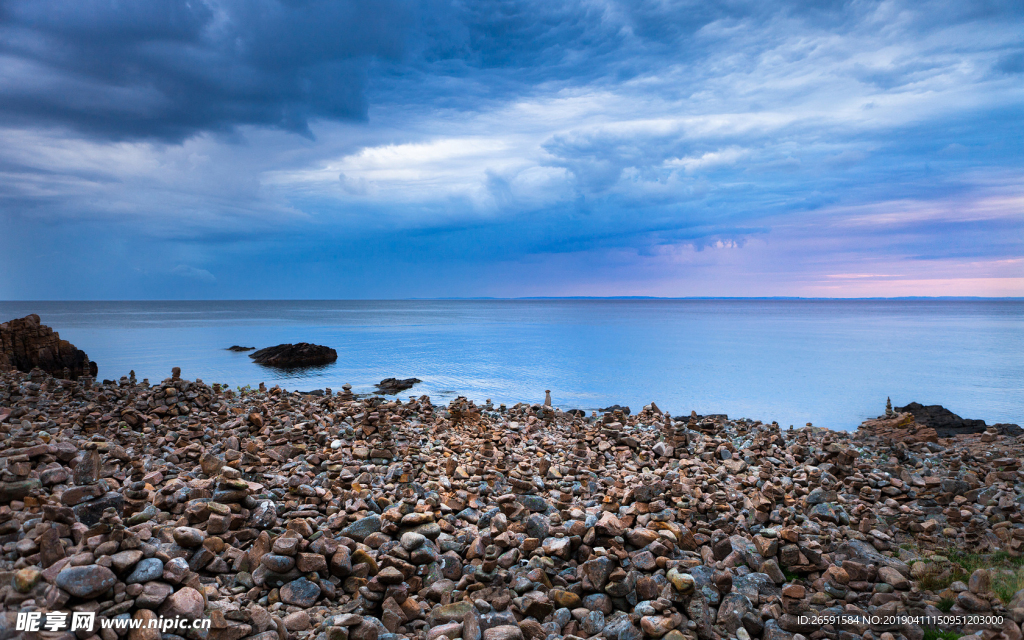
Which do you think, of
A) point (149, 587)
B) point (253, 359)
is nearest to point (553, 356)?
point (253, 359)

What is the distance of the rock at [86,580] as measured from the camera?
3709 mm

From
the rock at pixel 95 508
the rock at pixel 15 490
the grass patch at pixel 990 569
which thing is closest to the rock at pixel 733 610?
the grass patch at pixel 990 569

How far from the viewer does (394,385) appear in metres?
29.0

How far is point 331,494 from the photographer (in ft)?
21.6

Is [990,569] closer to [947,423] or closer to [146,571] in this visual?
[146,571]

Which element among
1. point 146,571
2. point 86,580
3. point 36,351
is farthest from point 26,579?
A: point 36,351

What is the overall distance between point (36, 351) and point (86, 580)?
25.1m

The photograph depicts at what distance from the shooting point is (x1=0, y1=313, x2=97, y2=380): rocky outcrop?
20.8 meters

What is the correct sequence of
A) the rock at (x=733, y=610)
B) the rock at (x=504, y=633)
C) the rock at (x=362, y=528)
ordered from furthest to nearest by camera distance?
the rock at (x=362, y=528) < the rock at (x=733, y=610) < the rock at (x=504, y=633)

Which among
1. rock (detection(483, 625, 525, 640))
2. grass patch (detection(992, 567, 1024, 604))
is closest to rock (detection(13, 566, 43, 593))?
rock (detection(483, 625, 525, 640))

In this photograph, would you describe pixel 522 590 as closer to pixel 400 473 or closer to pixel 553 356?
pixel 400 473

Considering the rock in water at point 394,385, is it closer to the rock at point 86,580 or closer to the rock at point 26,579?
the rock at point 26,579

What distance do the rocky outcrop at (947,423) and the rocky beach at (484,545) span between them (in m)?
10.9

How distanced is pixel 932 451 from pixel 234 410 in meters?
18.0
